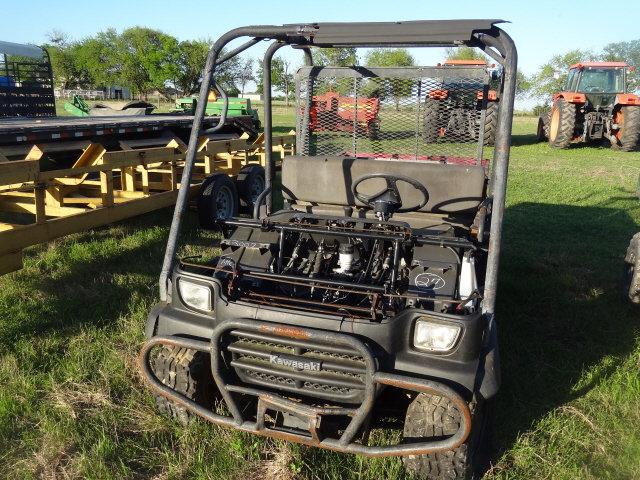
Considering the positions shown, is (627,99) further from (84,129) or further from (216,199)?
(84,129)

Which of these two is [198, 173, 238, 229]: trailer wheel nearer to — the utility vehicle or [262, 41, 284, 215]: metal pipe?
[262, 41, 284, 215]: metal pipe

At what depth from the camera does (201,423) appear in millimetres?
3064

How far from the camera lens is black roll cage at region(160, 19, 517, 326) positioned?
8.86 feet

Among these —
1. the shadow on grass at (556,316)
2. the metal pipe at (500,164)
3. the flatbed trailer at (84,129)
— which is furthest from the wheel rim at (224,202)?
the metal pipe at (500,164)

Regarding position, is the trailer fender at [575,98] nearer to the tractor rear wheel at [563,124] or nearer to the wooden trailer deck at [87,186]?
the tractor rear wheel at [563,124]

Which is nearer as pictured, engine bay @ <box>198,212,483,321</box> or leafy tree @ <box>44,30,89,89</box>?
engine bay @ <box>198,212,483,321</box>

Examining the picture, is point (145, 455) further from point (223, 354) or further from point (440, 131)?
point (440, 131)

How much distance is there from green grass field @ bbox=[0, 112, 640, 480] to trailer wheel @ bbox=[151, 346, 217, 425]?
179mm

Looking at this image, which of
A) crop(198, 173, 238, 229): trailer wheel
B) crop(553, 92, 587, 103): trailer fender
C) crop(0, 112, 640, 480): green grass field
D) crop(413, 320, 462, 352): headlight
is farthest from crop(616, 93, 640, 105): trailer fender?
crop(413, 320, 462, 352): headlight

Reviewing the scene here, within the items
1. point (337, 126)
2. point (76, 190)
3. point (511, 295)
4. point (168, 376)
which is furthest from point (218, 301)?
point (76, 190)

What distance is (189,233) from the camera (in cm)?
689

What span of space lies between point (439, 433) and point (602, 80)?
1878cm

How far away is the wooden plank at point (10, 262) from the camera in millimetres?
4310

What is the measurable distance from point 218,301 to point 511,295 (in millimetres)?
3131
